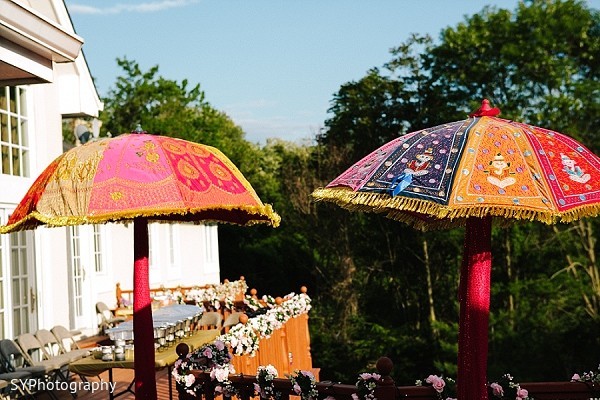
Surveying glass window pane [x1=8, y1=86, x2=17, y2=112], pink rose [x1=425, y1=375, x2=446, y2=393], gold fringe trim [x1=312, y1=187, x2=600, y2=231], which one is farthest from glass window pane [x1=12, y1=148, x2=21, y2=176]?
pink rose [x1=425, y1=375, x2=446, y2=393]

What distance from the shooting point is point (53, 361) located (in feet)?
34.4

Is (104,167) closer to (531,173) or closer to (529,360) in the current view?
(531,173)

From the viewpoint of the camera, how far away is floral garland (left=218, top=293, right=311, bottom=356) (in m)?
8.92

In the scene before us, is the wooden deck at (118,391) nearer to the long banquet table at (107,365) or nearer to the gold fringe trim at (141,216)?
the long banquet table at (107,365)

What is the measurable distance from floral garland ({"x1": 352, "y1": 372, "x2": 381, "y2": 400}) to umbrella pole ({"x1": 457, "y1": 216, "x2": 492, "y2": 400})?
67 centimetres

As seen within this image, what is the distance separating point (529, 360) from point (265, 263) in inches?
590

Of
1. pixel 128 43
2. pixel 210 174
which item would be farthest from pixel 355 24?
pixel 128 43

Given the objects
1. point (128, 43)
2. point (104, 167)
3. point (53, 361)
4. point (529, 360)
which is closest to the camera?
point (104, 167)

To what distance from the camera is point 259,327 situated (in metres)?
10.4

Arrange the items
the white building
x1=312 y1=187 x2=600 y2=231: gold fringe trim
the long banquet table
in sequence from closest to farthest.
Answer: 1. x1=312 y1=187 x2=600 y2=231: gold fringe trim
2. the white building
3. the long banquet table

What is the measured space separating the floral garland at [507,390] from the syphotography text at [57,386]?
4.56 m

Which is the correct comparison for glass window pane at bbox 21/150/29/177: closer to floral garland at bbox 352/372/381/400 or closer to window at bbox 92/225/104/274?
window at bbox 92/225/104/274

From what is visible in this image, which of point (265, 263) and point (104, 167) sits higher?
point (104, 167)

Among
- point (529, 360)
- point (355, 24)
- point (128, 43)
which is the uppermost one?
point (128, 43)
